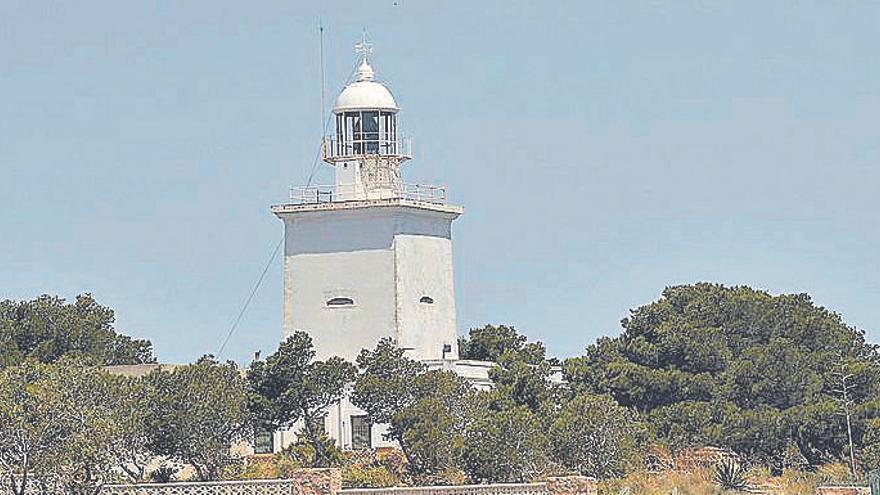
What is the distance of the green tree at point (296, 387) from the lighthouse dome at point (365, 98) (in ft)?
20.9

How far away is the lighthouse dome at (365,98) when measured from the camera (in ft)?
174

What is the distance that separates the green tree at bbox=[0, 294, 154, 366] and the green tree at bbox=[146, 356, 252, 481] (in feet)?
20.4

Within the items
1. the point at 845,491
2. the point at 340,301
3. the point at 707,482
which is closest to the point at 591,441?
the point at 707,482

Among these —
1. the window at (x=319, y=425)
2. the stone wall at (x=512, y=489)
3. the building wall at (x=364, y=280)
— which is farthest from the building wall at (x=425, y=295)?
the stone wall at (x=512, y=489)

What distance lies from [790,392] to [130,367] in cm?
1539

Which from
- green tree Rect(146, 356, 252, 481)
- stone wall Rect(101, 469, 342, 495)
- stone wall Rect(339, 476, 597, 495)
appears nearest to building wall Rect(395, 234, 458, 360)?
green tree Rect(146, 356, 252, 481)

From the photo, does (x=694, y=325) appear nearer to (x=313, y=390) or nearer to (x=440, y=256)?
(x=440, y=256)

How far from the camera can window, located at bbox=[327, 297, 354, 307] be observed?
53.6 meters

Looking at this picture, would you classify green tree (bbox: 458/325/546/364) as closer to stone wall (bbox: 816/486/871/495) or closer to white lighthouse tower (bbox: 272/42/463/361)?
white lighthouse tower (bbox: 272/42/463/361)

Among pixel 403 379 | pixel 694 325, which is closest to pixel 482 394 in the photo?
pixel 403 379

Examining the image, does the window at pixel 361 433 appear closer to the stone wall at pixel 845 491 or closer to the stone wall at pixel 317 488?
the stone wall at pixel 317 488

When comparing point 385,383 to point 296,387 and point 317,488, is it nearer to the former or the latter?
point 296,387

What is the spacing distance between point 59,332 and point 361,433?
8.41 metres

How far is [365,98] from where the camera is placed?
2085 inches
